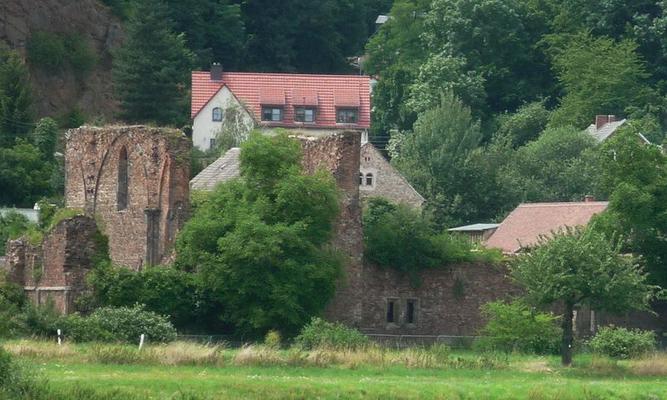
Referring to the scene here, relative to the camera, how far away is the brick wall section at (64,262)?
65.6 m

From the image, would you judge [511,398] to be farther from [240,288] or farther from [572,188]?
[572,188]

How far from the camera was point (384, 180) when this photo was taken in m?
99.8

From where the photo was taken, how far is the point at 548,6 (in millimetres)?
129625

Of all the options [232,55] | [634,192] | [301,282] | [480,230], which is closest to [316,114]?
[232,55]

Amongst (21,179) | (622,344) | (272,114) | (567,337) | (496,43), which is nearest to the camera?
(567,337)

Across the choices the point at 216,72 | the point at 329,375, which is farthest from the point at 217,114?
the point at 329,375

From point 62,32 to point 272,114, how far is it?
11635 mm

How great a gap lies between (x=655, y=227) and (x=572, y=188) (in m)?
31.7

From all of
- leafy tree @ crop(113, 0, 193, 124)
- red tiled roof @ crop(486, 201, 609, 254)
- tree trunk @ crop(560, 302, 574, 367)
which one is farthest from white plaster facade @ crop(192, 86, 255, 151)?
tree trunk @ crop(560, 302, 574, 367)

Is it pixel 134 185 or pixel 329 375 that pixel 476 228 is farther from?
pixel 329 375

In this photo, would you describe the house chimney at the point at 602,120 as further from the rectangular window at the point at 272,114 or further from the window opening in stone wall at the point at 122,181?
the window opening in stone wall at the point at 122,181

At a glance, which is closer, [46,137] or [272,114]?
[46,137]

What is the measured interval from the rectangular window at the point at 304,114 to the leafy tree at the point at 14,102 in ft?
57.6

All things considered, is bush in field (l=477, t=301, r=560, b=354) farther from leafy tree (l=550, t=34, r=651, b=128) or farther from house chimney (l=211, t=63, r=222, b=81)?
leafy tree (l=550, t=34, r=651, b=128)
